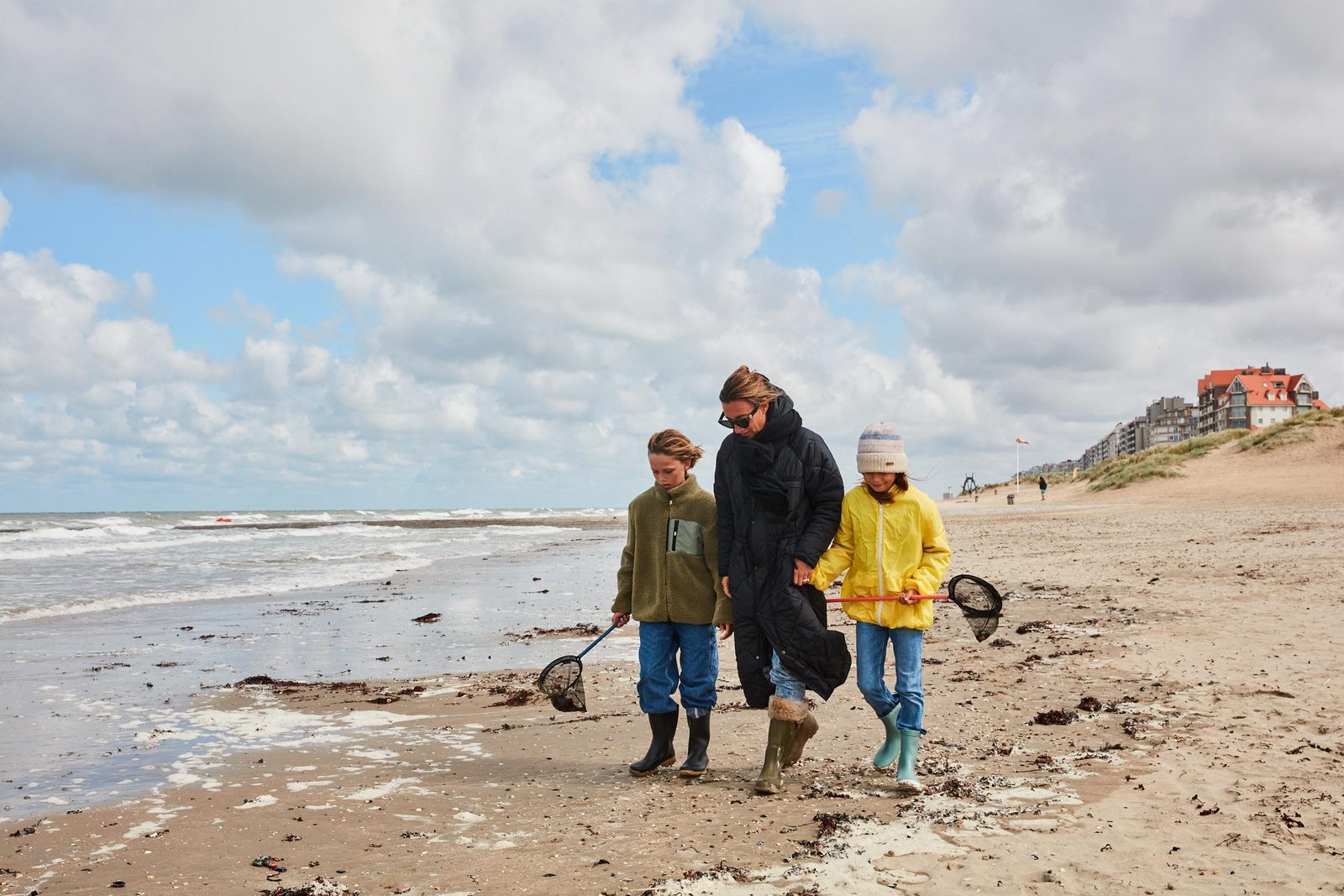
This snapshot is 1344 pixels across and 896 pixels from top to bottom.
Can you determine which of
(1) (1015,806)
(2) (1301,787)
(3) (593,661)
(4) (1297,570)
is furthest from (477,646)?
(4) (1297,570)

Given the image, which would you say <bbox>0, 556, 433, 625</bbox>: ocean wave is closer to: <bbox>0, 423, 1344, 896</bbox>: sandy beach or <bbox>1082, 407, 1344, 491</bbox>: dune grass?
<bbox>0, 423, 1344, 896</bbox>: sandy beach

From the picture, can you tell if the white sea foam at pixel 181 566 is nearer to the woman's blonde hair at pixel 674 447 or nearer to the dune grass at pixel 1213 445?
the woman's blonde hair at pixel 674 447

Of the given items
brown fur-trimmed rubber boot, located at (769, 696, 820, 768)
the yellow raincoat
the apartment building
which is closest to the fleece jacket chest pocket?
the yellow raincoat

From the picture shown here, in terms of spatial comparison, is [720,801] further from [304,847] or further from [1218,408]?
[1218,408]

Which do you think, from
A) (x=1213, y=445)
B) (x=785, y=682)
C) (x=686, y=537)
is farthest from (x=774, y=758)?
(x=1213, y=445)

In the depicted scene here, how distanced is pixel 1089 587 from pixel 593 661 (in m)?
6.97

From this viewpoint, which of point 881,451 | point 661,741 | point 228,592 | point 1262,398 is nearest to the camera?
point 881,451

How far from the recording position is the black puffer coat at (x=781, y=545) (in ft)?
14.7

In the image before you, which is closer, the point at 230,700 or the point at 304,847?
the point at 304,847

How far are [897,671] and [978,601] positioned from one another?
2.56ft

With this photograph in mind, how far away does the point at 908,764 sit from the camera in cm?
447

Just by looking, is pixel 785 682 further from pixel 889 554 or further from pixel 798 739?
pixel 889 554

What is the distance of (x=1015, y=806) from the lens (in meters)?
4.16

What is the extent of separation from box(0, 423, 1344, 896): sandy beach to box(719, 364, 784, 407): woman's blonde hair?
6.51ft
